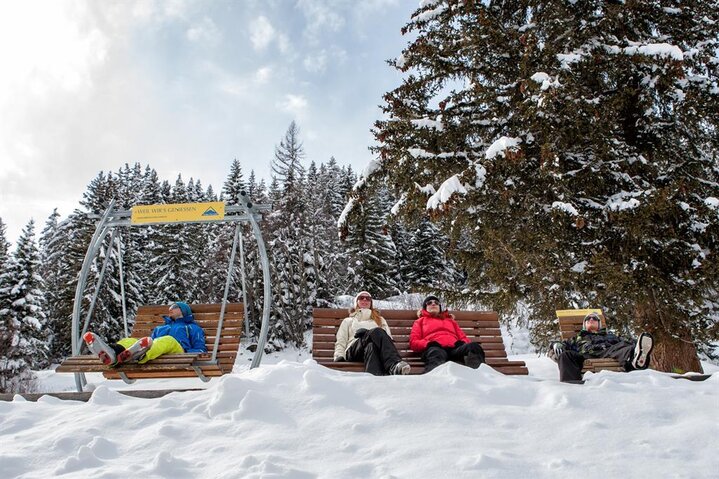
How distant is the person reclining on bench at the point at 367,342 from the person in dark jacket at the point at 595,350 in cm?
211

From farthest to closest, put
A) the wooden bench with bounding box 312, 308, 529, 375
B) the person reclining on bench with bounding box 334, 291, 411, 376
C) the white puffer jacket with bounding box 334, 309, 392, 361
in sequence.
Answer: the white puffer jacket with bounding box 334, 309, 392, 361 < the wooden bench with bounding box 312, 308, 529, 375 < the person reclining on bench with bounding box 334, 291, 411, 376

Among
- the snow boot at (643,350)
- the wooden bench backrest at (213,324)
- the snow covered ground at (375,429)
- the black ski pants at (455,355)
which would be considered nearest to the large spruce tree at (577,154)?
the snow boot at (643,350)

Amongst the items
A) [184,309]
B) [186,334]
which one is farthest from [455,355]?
[184,309]

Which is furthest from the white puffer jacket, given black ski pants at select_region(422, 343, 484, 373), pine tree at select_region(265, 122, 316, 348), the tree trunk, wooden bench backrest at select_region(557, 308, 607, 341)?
pine tree at select_region(265, 122, 316, 348)

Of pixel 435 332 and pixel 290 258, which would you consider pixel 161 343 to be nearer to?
pixel 435 332

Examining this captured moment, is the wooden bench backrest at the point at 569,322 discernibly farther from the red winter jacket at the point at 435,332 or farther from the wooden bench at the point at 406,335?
the red winter jacket at the point at 435,332

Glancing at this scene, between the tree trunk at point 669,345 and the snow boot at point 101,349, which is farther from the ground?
the snow boot at point 101,349

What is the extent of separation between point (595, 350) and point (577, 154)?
3.40m

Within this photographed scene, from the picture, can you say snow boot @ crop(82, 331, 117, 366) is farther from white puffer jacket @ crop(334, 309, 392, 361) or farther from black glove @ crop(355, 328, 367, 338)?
black glove @ crop(355, 328, 367, 338)

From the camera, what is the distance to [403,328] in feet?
22.5

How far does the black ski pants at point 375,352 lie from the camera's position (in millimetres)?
5613

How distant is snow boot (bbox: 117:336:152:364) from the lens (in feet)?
18.5

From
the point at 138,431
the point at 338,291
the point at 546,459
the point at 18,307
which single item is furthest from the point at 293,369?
the point at 338,291

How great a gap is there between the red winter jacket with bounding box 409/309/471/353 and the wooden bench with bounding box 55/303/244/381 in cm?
243
